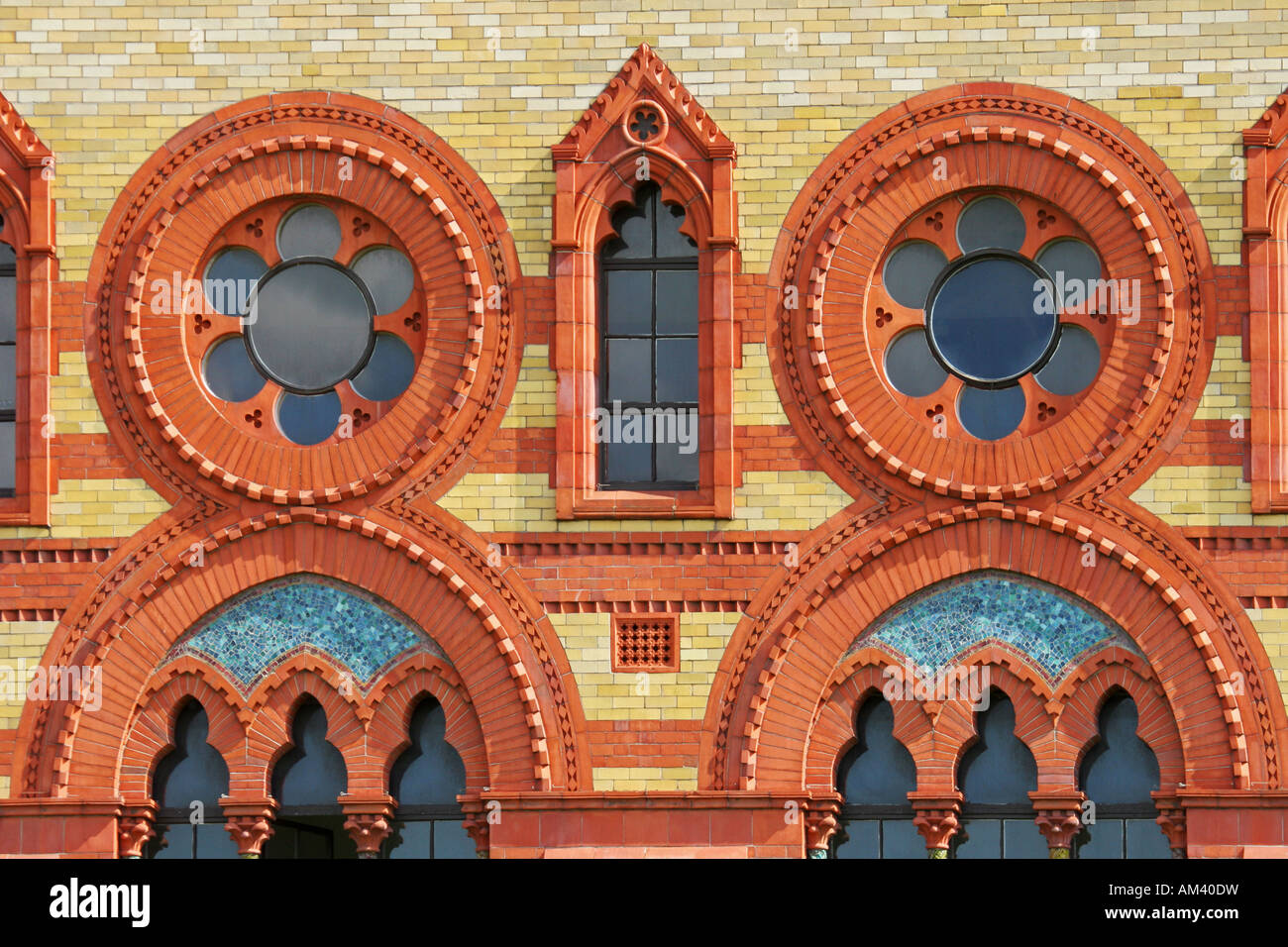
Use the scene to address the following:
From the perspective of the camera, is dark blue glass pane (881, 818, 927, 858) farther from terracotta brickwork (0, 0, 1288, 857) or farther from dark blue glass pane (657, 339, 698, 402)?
dark blue glass pane (657, 339, 698, 402)

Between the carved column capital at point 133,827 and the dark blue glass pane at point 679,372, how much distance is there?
6.06 m

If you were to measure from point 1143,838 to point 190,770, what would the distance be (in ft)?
28.7

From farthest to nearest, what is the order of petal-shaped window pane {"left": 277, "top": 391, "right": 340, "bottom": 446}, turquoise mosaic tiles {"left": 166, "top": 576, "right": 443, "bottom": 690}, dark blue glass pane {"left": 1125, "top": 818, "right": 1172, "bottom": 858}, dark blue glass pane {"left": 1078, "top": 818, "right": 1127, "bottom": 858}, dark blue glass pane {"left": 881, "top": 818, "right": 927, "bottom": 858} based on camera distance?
petal-shaped window pane {"left": 277, "top": 391, "right": 340, "bottom": 446} < turquoise mosaic tiles {"left": 166, "top": 576, "right": 443, "bottom": 690} < dark blue glass pane {"left": 881, "top": 818, "right": 927, "bottom": 858} < dark blue glass pane {"left": 1078, "top": 818, "right": 1127, "bottom": 858} < dark blue glass pane {"left": 1125, "top": 818, "right": 1172, "bottom": 858}

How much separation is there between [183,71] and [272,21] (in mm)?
961

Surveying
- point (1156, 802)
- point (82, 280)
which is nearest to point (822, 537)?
point (1156, 802)

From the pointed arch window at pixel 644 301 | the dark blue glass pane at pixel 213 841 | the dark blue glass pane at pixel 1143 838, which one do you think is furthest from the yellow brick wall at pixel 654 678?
the dark blue glass pane at pixel 1143 838

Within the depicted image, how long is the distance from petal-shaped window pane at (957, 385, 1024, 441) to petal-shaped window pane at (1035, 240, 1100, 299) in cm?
106

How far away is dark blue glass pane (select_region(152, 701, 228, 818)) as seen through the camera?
92.5 ft

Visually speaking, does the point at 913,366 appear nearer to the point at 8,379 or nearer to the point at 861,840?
the point at 861,840

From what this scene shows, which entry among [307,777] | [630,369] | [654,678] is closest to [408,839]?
[307,777]

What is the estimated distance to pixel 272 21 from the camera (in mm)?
28656

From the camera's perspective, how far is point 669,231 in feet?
93.5

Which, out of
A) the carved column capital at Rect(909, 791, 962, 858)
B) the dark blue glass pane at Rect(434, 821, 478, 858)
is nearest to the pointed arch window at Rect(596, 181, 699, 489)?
the dark blue glass pane at Rect(434, 821, 478, 858)

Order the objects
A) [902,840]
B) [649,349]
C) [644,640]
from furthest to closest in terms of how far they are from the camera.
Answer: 1. [649,349]
2. [644,640]
3. [902,840]
